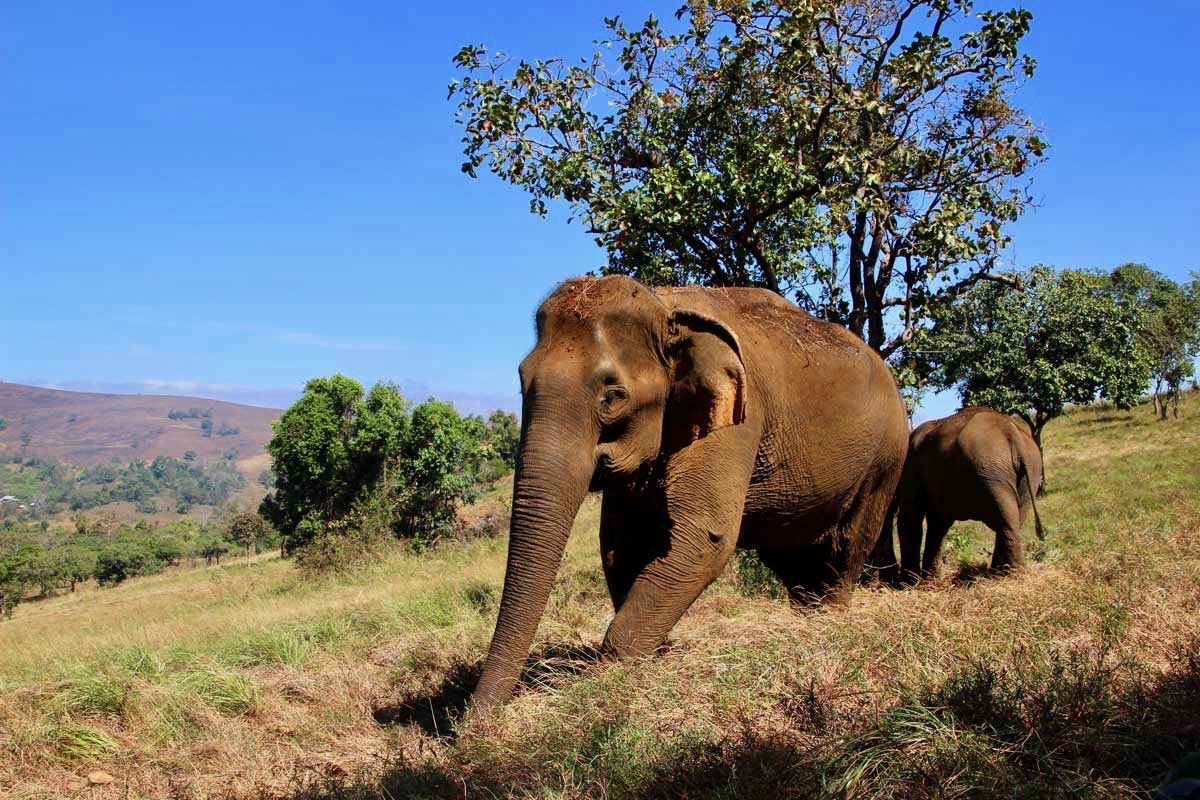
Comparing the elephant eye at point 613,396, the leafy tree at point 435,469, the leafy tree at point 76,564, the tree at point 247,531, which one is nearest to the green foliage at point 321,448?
the leafy tree at point 435,469

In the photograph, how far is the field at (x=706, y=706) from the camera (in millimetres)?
3641

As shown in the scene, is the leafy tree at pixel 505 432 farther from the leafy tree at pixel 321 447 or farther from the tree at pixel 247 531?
the tree at pixel 247 531

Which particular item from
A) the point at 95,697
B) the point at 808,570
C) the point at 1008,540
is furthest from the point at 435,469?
the point at 95,697

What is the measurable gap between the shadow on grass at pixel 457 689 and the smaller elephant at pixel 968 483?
590 cm

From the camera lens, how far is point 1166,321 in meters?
49.2

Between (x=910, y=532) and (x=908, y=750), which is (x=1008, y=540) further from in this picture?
(x=908, y=750)

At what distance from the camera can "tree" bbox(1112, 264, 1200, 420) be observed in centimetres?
4600

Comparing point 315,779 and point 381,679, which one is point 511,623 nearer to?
point 315,779

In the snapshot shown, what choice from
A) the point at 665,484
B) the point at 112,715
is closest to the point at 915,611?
the point at 665,484

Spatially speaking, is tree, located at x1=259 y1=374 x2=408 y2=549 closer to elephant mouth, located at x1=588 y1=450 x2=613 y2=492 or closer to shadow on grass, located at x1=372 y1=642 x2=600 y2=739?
shadow on grass, located at x1=372 y1=642 x2=600 y2=739

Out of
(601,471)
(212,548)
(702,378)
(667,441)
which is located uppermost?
(702,378)

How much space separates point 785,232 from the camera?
38.3ft

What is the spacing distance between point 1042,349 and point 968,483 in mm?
17485

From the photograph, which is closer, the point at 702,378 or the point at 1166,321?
the point at 702,378
